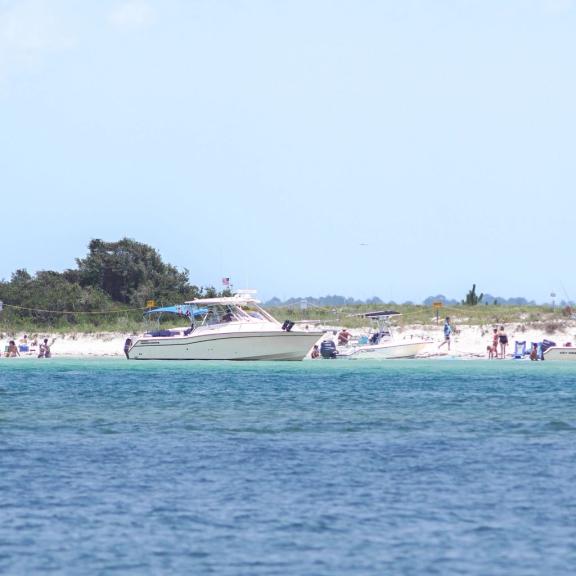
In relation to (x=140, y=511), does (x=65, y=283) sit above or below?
above

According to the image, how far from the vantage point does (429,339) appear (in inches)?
2692

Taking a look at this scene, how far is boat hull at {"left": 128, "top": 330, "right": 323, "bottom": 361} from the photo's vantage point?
61.1 m

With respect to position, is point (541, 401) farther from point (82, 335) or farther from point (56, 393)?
point (82, 335)

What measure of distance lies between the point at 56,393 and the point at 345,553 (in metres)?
27.9

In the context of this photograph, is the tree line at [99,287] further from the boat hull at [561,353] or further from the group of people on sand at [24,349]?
the boat hull at [561,353]

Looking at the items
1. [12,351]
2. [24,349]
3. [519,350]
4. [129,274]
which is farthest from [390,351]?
[129,274]

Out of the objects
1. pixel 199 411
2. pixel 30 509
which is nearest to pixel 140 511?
A: pixel 30 509

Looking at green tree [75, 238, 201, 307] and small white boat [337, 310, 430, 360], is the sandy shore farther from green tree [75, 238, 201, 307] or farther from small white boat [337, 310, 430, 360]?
green tree [75, 238, 201, 307]

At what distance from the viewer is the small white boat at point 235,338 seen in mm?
61125

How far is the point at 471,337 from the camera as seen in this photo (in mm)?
70312

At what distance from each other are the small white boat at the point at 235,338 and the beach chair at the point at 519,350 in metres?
10.7

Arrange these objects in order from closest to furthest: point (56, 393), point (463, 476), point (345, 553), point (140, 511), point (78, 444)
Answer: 1. point (345, 553)
2. point (140, 511)
3. point (463, 476)
4. point (78, 444)
5. point (56, 393)

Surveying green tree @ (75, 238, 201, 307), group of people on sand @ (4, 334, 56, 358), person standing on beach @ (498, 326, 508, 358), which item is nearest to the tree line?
green tree @ (75, 238, 201, 307)

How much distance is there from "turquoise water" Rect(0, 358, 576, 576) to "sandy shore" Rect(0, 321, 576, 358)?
30.1m
